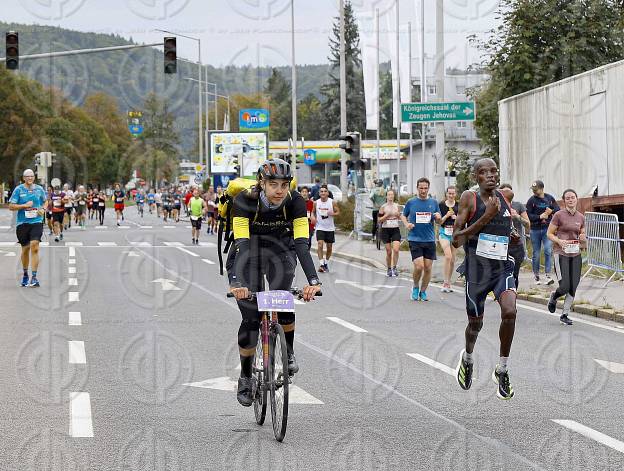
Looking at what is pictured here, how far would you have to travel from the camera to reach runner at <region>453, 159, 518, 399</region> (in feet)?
29.2

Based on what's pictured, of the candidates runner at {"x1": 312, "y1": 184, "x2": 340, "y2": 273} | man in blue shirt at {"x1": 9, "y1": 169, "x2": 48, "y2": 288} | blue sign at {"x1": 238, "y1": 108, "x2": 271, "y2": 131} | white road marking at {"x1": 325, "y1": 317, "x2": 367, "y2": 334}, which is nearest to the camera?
white road marking at {"x1": 325, "y1": 317, "x2": 367, "y2": 334}

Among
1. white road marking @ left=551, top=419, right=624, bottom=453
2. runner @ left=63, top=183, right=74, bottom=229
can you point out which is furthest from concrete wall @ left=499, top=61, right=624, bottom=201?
runner @ left=63, top=183, right=74, bottom=229

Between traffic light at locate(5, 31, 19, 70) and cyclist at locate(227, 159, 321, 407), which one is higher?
traffic light at locate(5, 31, 19, 70)

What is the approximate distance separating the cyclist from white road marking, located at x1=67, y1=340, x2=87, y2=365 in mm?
3213

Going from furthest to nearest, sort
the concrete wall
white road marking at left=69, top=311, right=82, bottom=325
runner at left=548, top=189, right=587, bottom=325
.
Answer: the concrete wall
runner at left=548, top=189, right=587, bottom=325
white road marking at left=69, top=311, right=82, bottom=325

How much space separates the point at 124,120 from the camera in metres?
187

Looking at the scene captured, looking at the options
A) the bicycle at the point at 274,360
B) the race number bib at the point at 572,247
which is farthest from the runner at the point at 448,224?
the bicycle at the point at 274,360

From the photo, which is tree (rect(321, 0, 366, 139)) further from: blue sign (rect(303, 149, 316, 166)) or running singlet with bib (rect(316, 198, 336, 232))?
running singlet with bib (rect(316, 198, 336, 232))

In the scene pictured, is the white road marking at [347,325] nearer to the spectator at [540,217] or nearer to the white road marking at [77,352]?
the white road marking at [77,352]

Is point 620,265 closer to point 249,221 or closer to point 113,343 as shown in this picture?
point 113,343

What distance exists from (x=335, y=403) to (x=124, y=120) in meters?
182

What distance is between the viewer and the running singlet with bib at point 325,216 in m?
23.6

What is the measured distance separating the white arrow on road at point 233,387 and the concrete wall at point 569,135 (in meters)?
13.9

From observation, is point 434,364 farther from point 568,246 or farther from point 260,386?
point 568,246
